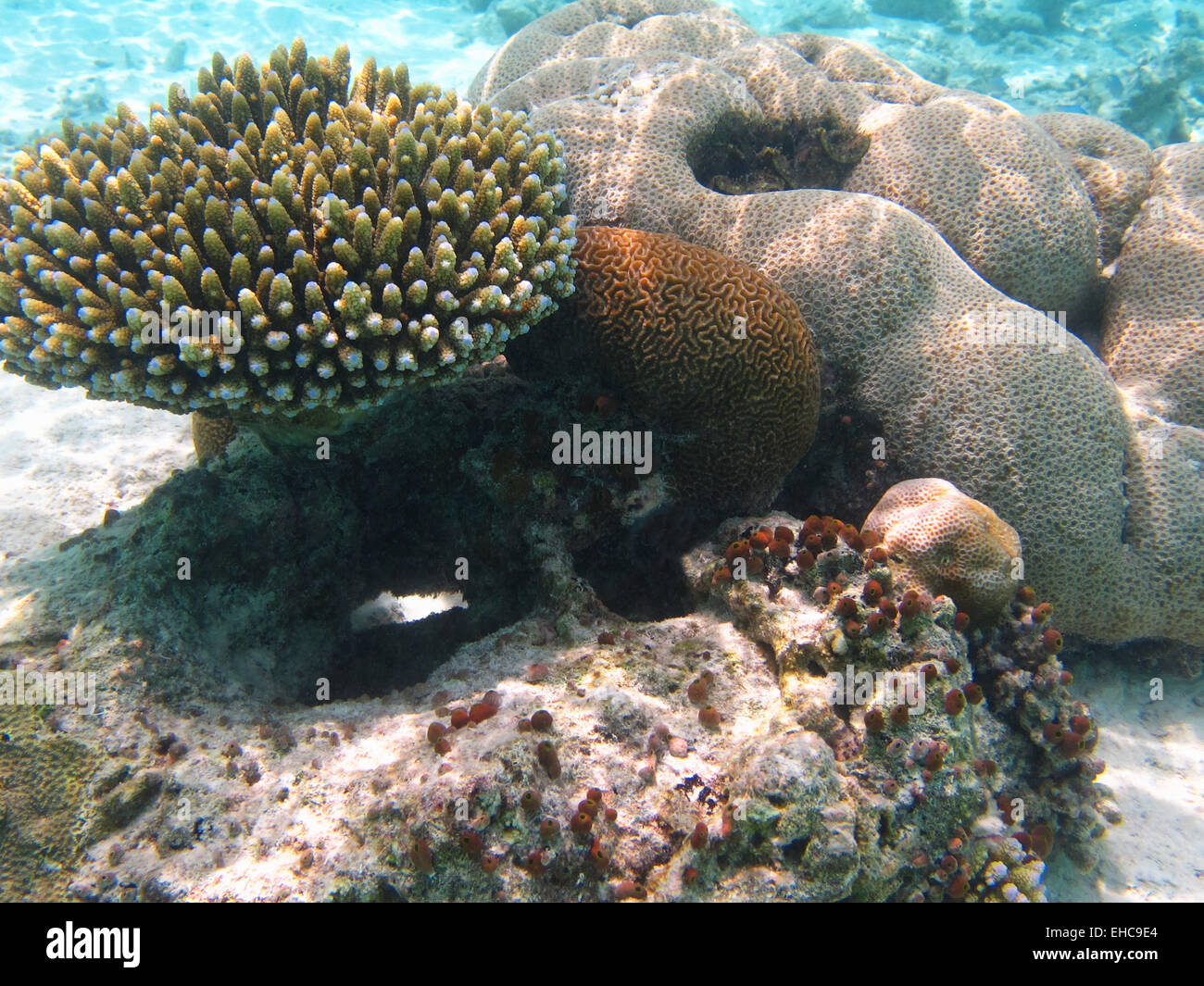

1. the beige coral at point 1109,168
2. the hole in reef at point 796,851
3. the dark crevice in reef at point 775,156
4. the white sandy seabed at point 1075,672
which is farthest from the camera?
the beige coral at point 1109,168

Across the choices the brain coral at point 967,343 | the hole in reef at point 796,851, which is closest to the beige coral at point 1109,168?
the brain coral at point 967,343

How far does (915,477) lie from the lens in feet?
15.6

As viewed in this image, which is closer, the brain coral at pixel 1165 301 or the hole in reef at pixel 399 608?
the hole in reef at pixel 399 608

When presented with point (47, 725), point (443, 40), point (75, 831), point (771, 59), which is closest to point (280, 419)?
point (47, 725)

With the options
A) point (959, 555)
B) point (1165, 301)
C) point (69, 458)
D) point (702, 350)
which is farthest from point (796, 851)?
point (69, 458)

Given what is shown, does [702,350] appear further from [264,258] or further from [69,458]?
[69,458]

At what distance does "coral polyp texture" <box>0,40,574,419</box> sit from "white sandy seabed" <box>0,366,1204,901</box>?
6.29 ft

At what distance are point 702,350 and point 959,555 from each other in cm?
212

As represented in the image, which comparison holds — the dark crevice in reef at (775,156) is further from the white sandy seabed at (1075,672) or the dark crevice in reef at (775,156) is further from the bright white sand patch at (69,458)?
the bright white sand patch at (69,458)

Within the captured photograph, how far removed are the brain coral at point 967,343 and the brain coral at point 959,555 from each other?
787 millimetres

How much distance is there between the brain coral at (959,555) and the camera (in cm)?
388

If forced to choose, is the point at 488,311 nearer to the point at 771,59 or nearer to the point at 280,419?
the point at 280,419

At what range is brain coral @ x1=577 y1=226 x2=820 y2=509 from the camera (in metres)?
4.16

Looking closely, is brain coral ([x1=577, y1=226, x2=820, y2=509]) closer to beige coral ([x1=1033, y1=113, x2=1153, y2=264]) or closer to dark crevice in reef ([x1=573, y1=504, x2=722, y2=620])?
dark crevice in reef ([x1=573, y1=504, x2=722, y2=620])
